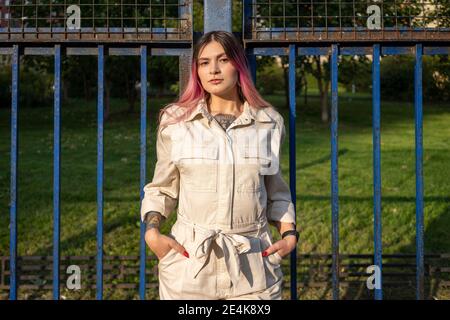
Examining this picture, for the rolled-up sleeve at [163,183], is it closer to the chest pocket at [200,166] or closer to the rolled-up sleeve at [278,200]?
the chest pocket at [200,166]

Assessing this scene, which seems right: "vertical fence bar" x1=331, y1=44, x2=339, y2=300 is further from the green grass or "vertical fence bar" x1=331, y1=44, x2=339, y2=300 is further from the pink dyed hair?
the green grass

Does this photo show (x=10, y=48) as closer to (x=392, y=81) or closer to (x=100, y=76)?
(x=100, y=76)

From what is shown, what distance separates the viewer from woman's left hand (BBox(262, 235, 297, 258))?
2566 mm

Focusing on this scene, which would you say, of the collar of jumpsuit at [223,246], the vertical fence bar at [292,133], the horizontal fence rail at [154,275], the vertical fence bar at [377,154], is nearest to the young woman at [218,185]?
the collar of jumpsuit at [223,246]

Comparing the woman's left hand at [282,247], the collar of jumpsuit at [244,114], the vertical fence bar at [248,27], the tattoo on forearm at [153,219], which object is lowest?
the woman's left hand at [282,247]

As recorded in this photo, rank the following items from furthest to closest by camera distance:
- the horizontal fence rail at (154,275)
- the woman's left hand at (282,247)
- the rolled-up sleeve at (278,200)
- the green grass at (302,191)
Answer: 1. the green grass at (302,191)
2. the horizontal fence rail at (154,275)
3. the rolled-up sleeve at (278,200)
4. the woman's left hand at (282,247)

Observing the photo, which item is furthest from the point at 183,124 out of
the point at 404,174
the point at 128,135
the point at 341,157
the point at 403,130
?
the point at 403,130

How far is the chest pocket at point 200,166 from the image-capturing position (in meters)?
2.51

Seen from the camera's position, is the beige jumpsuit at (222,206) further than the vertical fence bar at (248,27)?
No

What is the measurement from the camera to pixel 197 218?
2545 millimetres

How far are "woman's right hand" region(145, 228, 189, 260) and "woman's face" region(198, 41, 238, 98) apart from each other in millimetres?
597

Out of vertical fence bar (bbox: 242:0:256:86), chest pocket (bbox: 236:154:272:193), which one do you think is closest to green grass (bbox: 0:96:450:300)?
vertical fence bar (bbox: 242:0:256:86)

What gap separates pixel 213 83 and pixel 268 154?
35 centimetres

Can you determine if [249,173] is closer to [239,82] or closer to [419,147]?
[239,82]
